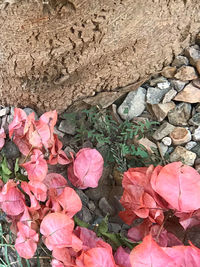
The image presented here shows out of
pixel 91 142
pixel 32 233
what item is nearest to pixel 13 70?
pixel 91 142

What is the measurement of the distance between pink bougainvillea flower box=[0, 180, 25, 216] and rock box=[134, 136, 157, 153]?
285 mm

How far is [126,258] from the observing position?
0.64 meters

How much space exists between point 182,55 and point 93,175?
370mm

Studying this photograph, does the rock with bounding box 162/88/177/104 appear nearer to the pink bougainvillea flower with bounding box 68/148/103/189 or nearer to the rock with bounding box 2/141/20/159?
the pink bougainvillea flower with bounding box 68/148/103/189

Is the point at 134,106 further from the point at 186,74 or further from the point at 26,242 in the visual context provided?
the point at 26,242

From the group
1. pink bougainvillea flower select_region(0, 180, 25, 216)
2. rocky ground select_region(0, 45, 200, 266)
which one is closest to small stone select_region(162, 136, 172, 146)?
rocky ground select_region(0, 45, 200, 266)

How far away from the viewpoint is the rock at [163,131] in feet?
2.58

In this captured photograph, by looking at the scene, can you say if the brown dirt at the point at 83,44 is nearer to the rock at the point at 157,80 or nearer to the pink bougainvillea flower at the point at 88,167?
the rock at the point at 157,80

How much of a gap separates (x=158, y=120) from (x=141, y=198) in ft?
0.76


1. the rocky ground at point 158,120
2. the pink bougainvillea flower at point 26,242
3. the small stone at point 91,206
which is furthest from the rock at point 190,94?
the pink bougainvillea flower at point 26,242

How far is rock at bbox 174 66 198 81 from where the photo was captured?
796mm

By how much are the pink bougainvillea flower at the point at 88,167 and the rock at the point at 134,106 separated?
0.48 ft

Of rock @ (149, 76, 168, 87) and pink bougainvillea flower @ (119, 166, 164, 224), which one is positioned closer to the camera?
pink bougainvillea flower @ (119, 166, 164, 224)

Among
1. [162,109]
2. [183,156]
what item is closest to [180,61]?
[162,109]
